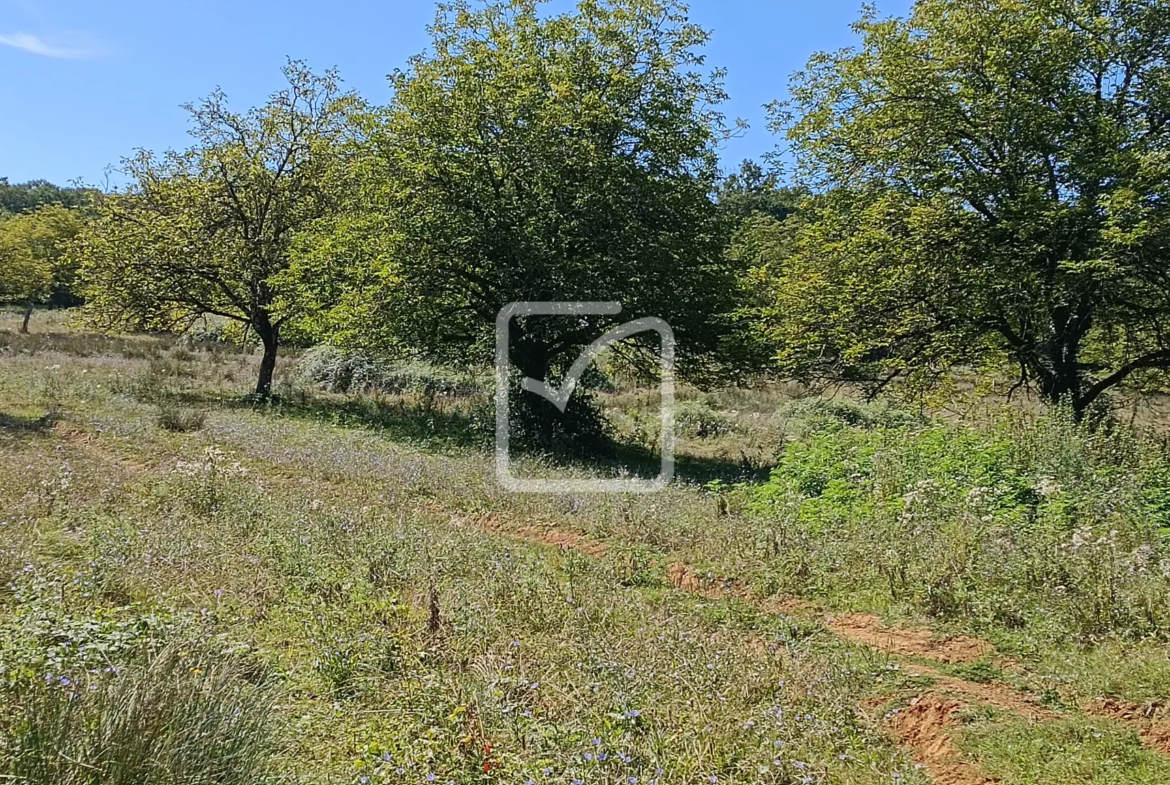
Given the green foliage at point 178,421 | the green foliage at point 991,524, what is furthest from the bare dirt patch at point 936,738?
the green foliage at point 178,421

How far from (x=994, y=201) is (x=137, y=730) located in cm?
1500

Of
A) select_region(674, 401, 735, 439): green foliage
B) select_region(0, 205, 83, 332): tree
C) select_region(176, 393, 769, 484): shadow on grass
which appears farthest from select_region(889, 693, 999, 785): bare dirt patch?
select_region(0, 205, 83, 332): tree

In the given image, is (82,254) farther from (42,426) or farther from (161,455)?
(161,455)

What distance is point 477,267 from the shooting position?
608 inches

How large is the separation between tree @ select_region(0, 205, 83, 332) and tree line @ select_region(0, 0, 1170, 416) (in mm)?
27357

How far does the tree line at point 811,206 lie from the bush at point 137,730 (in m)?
11.7

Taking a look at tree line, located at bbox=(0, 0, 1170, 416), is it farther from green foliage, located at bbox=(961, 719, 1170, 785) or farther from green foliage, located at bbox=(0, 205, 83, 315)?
green foliage, located at bbox=(0, 205, 83, 315)

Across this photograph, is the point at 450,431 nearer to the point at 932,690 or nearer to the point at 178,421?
the point at 178,421

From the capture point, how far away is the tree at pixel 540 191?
14398 mm

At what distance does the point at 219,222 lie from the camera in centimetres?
2061

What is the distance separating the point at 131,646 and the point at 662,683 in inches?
118

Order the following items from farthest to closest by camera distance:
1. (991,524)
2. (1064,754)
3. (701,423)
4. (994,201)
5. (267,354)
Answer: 1. (267,354)
2. (701,423)
3. (994,201)
4. (991,524)
5. (1064,754)

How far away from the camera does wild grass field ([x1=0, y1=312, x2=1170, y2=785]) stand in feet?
11.2

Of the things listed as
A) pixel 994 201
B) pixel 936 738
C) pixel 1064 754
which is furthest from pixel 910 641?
pixel 994 201
